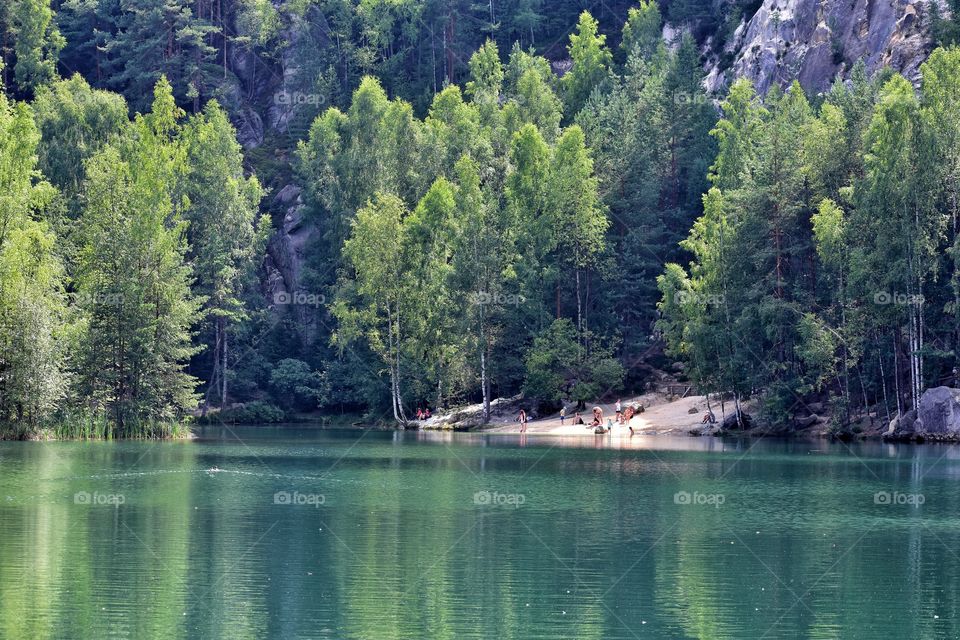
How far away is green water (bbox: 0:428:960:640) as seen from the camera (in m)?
19.3

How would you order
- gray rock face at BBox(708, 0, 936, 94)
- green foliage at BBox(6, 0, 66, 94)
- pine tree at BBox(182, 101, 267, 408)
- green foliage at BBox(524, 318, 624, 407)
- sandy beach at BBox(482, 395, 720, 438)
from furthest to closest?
green foliage at BBox(6, 0, 66, 94) < pine tree at BBox(182, 101, 267, 408) < gray rock face at BBox(708, 0, 936, 94) < green foliage at BBox(524, 318, 624, 407) < sandy beach at BBox(482, 395, 720, 438)

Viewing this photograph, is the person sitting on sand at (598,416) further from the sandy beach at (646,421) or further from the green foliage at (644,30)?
the green foliage at (644,30)

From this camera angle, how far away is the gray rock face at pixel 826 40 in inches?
3664

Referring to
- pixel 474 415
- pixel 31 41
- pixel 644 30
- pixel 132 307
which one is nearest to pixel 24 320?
pixel 132 307

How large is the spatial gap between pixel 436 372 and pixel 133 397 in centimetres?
2369

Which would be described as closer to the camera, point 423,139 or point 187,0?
point 423,139

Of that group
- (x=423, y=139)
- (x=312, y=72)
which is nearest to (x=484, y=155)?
(x=423, y=139)

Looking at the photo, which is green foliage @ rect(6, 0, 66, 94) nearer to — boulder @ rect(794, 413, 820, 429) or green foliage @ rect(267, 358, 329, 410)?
green foliage @ rect(267, 358, 329, 410)

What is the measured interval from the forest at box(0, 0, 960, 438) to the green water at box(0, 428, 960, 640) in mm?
20185

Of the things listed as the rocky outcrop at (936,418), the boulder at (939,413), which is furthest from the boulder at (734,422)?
the boulder at (939,413)

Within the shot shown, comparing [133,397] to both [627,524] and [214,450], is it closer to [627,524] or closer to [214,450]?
[214,450]

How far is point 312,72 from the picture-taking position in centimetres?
12512

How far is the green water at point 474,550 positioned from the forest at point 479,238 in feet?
66.2

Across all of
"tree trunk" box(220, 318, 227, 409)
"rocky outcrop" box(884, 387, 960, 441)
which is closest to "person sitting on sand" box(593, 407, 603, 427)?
"rocky outcrop" box(884, 387, 960, 441)
